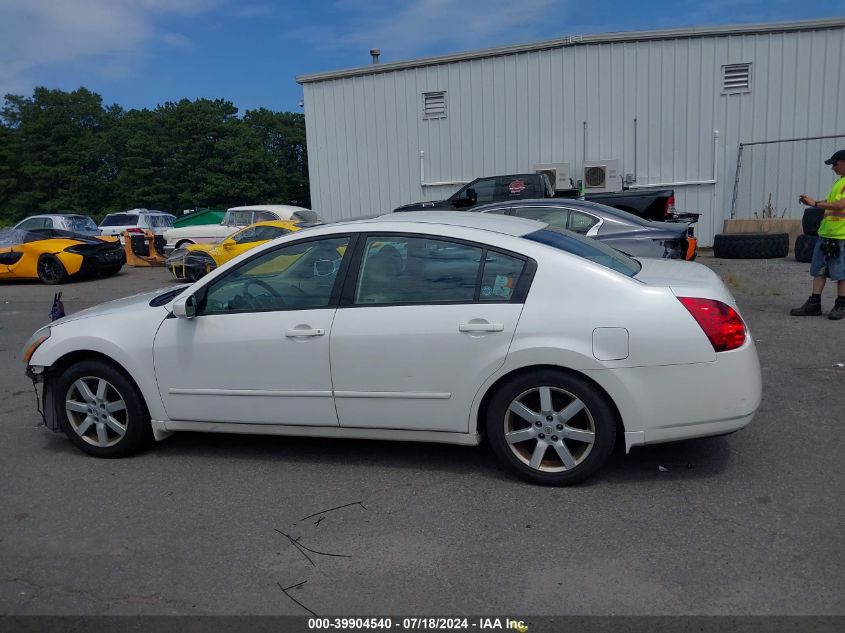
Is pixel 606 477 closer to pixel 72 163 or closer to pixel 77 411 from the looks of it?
pixel 77 411

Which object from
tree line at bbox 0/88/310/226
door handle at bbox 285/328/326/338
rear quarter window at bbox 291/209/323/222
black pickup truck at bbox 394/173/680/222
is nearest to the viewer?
door handle at bbox 285/328/326/338

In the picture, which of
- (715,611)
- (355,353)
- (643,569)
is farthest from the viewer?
(355,353)

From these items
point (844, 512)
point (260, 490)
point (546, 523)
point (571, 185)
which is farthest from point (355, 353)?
point (571, 185)

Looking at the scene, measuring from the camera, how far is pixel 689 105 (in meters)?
17.9

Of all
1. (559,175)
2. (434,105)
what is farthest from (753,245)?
(434,105)

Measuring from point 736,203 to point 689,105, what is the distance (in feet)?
8.71

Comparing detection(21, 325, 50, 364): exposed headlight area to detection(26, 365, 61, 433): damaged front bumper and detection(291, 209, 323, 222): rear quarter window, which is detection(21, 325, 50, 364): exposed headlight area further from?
detection(291, 209, 323, 222): rear quarter window

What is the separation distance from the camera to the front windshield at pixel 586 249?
439cm

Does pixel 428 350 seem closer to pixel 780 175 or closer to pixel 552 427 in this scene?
pixel 552 427

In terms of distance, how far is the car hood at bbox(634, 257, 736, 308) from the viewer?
4078 millimetres

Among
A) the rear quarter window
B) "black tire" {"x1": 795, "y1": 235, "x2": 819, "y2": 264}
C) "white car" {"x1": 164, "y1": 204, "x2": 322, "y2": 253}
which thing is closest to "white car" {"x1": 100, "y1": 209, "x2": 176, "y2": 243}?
"white car" {"x1": 164, "y1": 204, "x2": 322, "y2": 253}

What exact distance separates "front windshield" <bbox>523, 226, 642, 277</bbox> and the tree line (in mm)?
51702

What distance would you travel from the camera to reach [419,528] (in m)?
3.79

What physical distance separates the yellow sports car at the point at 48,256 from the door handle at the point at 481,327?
571 inches
